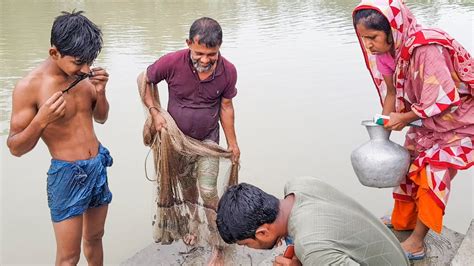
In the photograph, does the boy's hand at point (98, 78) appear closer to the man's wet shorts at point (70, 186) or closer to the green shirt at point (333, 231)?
the man's wet shorts at point (70, 186)

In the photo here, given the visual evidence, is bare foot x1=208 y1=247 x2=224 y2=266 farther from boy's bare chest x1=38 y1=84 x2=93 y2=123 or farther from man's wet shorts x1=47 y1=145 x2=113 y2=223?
boy's bare chest x1=38 y1=84 x2=93 y2=123

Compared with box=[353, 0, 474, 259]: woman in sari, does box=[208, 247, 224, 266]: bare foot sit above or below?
below

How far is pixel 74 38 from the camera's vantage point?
2586mm

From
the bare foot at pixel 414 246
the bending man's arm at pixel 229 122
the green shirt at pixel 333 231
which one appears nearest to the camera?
the green shirt at pixel 333 231

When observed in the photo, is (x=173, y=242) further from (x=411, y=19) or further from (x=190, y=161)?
(x=411, y=19)

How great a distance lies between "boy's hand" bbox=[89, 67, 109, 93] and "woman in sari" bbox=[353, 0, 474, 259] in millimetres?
1392

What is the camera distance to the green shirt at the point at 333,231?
6.48 feet

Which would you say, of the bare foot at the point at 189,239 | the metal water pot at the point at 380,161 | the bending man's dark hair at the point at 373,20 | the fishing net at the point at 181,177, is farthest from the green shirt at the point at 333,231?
the bare foot at the point at 189,239

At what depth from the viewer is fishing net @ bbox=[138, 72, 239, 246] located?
3375 mm

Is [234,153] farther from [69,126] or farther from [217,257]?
[69,126]

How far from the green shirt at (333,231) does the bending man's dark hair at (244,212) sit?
0.31 ft

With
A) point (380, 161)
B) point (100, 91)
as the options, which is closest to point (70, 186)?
point (100, 91)

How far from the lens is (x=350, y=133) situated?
585cm

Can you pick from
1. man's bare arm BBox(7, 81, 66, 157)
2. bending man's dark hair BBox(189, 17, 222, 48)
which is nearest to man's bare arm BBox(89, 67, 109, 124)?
man's bare arm BBox(7, 81, 66, 157)
